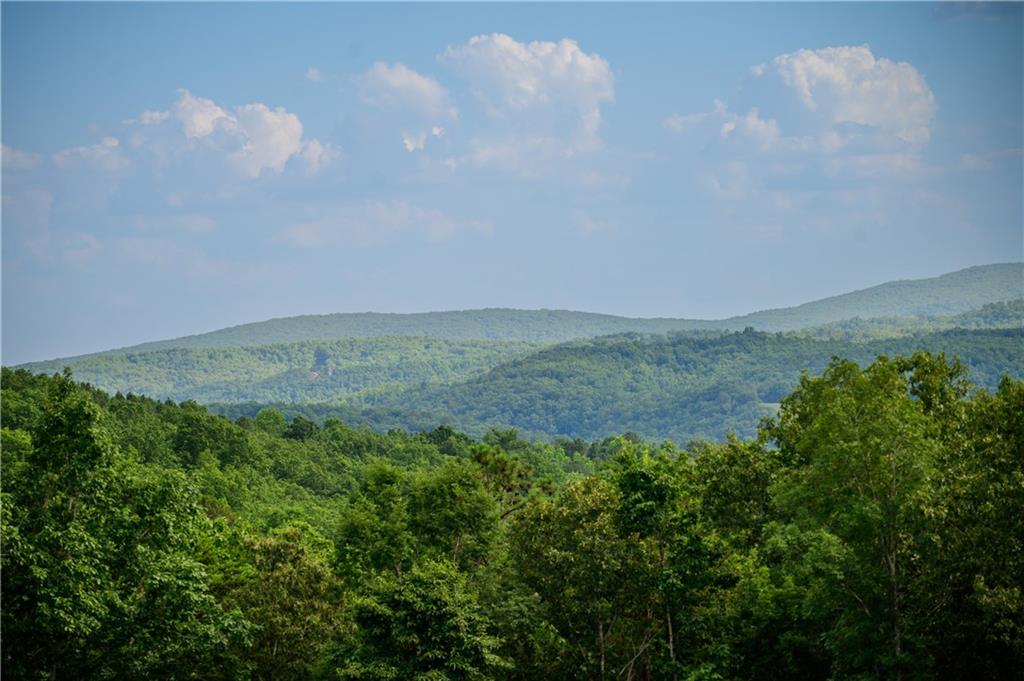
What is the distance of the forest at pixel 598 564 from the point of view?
2786 centimetres

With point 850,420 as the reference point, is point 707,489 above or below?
below

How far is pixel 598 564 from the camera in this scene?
33031mm

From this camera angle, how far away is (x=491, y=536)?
41.6m

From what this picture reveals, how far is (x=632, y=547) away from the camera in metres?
33.3

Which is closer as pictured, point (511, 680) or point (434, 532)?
point (511, 680)

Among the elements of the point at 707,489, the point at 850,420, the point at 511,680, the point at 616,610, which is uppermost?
the point at 850,420

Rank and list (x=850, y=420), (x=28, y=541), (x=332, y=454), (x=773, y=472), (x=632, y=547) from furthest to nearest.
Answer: (x=332, y=454) → (x=773, y=472) → (x=632, y=547) → (x=850, y=420) → (x=28, y=541)

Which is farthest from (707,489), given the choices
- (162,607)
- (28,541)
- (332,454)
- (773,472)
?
(332,454)

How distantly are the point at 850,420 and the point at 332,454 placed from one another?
112m

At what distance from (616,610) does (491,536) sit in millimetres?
8451

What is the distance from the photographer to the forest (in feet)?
91.4

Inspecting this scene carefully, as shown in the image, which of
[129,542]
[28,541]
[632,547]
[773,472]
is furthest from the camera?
[773,472]

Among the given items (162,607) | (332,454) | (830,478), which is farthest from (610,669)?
(332,454)

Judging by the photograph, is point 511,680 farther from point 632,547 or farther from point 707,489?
point 707,489
